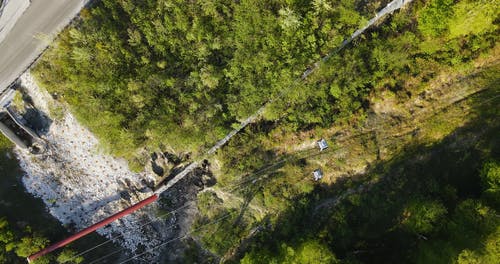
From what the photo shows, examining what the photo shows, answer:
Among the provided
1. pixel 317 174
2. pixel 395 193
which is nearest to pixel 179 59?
pixel 317 174

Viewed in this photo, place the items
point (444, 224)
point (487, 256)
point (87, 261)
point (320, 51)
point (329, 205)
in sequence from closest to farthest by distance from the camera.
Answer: point (487, 256), point (444, 224), point (320, 51), point (329, 205), point (87, 261)

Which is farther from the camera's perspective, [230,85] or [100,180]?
[100,180]

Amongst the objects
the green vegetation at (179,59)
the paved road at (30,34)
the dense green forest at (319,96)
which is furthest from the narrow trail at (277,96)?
the paved road at (30,34)

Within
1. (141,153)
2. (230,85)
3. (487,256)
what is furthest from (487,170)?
(141,153)

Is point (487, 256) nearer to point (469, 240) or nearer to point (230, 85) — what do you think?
point (469, 240)

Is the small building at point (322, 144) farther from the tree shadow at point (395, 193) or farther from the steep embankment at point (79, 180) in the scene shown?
the steep embankment at point (79, 180)

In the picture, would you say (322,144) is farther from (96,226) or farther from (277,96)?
(96,226)
